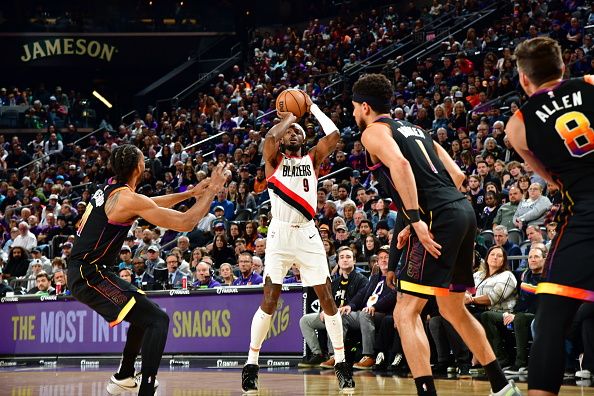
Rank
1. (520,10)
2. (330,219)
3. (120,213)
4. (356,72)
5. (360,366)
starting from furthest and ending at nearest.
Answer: (356,72) → (520,10) → (330,219) → (360,366) → (120,213)

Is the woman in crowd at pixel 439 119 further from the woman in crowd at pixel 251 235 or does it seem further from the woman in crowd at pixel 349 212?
the woman in crowd at pixel 251 235

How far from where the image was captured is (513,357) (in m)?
11.0

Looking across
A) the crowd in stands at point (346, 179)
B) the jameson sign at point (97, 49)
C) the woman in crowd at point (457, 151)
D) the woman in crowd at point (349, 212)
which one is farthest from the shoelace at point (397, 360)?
the jameson sign at point (97, 49)

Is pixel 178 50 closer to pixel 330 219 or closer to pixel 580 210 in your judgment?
pixel 330 219

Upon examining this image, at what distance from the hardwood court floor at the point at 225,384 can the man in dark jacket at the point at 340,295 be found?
0.67m

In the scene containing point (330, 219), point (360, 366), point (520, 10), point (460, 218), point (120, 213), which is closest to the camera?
point (460, 218)

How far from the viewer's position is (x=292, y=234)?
30.7 ft

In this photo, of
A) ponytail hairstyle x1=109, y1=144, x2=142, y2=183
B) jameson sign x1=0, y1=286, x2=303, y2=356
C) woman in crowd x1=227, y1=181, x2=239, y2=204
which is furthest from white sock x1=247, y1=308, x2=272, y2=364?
woman in crowd x1=227, y1=181, x2=239, y2=204

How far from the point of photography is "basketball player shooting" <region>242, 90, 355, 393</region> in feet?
29.7

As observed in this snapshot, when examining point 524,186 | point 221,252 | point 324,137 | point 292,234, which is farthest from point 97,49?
point 292,234

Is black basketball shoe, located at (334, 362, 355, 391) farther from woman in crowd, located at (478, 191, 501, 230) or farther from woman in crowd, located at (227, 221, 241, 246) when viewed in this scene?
woman in crowd, located at (227, 221, 241, 246)

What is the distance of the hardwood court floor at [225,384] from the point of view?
8.79 meters

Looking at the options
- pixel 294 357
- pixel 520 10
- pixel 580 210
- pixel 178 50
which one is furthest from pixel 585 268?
pixel 178 50

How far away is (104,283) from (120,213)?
24.1 inches
